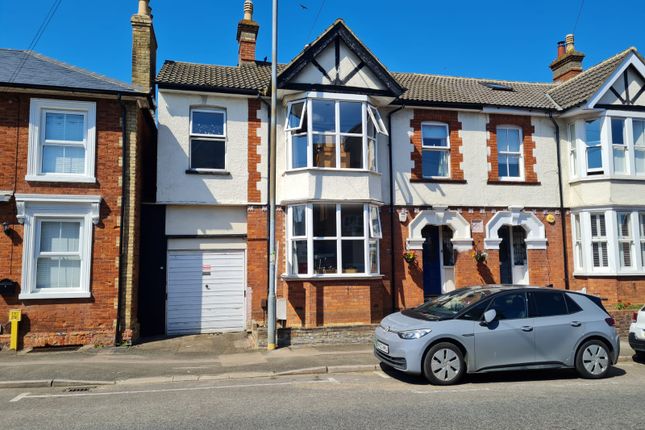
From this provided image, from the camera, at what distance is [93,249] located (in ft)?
35.9

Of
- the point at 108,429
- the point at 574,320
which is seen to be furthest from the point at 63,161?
the point at 574,320

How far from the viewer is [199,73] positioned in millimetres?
13773

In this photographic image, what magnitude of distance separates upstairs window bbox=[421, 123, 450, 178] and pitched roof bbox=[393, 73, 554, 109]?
847 millimetres

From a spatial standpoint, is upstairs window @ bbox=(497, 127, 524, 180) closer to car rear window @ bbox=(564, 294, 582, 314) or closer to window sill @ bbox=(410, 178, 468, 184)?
window sill @ bbox=(410, 178, 468, 184)

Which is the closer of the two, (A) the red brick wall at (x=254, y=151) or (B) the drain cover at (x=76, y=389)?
(B) the drain cover at (x=76, y=389)

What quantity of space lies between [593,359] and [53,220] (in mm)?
11705

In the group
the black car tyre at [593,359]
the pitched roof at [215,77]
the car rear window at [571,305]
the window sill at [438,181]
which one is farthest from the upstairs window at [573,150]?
the pitched roof at [215,77]

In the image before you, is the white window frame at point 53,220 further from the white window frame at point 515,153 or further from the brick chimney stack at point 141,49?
the white window frame at point 515,153

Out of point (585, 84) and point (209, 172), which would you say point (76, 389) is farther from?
point (585, 84)

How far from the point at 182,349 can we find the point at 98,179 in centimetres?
455

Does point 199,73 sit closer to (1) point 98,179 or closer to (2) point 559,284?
(1) point 98,179

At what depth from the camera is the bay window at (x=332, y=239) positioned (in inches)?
465

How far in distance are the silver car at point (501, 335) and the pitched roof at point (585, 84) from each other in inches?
333

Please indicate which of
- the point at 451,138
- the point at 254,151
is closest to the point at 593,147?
the point at 451,138
